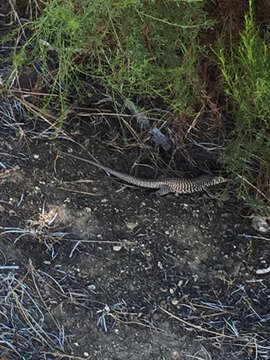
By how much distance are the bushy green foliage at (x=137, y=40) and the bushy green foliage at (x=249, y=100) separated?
183 mm

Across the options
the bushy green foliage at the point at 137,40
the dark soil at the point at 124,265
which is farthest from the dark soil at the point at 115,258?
the bushy green foliage at the point at 137,40

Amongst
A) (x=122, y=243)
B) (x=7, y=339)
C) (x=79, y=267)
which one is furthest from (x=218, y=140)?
(x=7, y=339)

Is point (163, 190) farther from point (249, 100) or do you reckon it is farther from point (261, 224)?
point (249, 100)

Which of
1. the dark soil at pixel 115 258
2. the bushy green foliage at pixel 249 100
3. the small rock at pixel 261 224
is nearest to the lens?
the dark soil at pixel 115 258

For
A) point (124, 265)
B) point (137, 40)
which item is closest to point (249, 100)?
point (137, 40)

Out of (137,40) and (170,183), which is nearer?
(137,40)

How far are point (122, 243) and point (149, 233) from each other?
0.51 ft

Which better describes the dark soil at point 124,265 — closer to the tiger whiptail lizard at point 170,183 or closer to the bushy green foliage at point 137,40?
the tiger whiptail lizard at point 170,183

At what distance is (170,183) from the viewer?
3131 mm

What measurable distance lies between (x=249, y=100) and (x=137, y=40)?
57 cm

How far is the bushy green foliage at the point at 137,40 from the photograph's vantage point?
272cm

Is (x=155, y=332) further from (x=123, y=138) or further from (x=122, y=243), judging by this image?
(x=123, y=138)

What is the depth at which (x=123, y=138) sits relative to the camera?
10.8 ft

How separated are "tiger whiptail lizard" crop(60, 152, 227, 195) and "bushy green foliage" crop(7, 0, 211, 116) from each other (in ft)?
1.19
